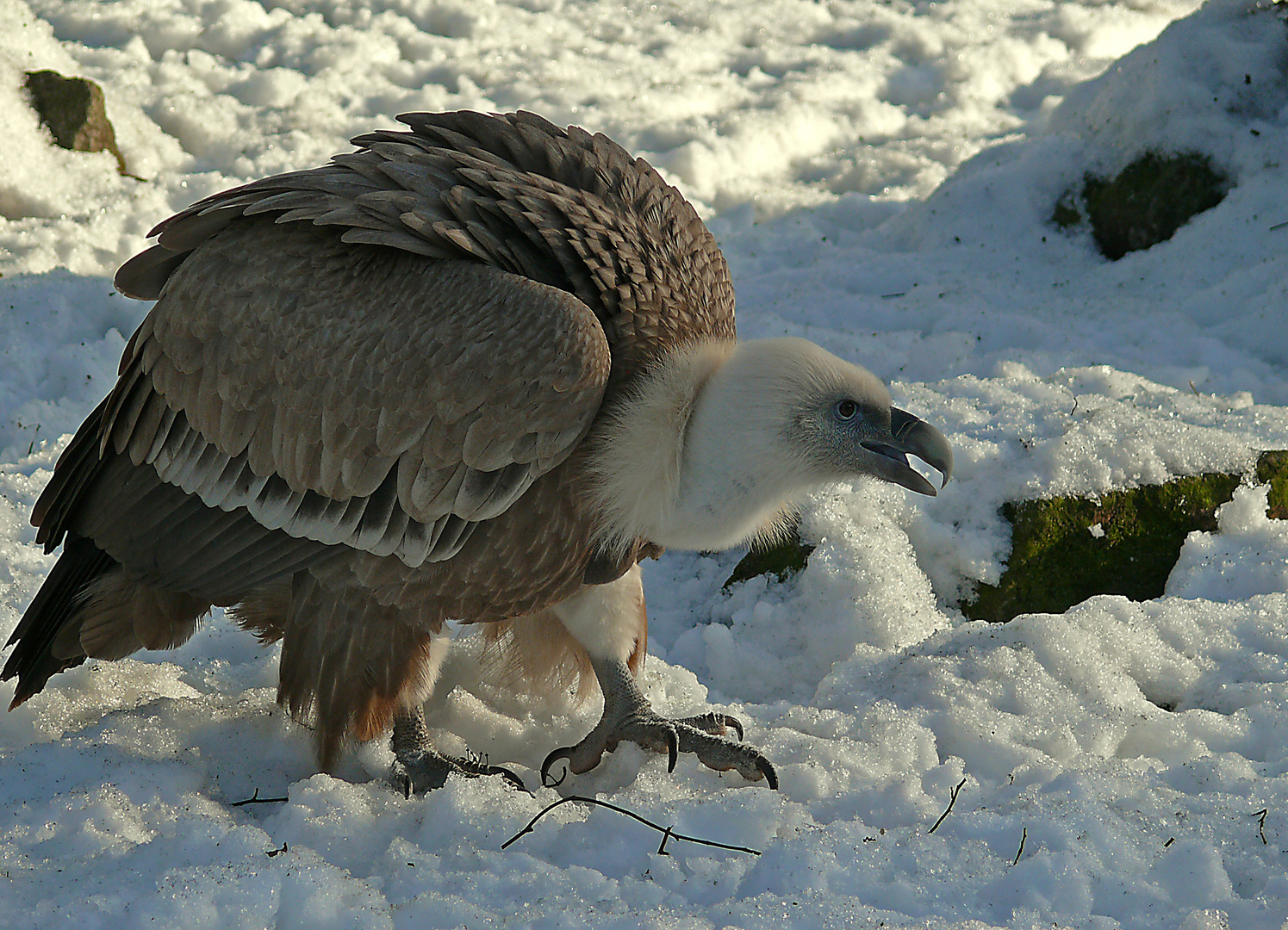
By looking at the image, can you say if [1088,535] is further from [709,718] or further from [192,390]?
[192,390]

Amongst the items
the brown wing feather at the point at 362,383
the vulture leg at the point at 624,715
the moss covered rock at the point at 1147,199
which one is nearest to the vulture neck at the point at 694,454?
the brown wing feather at the point at 362,383

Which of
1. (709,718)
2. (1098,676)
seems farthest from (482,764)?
(1098,676)

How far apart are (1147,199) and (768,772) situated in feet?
16.8

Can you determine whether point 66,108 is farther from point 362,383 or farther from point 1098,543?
point 1098,543

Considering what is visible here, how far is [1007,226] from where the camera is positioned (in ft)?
23.7

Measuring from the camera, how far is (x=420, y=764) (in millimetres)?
3391

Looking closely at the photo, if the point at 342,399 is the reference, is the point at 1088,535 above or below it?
below

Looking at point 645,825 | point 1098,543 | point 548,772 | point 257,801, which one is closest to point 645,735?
point 548,772

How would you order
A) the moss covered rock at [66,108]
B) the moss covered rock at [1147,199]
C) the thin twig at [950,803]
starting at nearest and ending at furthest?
1. the thin twig at [950,803]
2. the moss covered rock at [1147,199]
3. the moss covered rock at [66,108]

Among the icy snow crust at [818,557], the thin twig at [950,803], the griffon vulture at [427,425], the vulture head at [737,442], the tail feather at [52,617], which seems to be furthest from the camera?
the tail feather at [52,617]

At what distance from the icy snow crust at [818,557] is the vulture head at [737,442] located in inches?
30.2

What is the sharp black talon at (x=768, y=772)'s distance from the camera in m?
3.17

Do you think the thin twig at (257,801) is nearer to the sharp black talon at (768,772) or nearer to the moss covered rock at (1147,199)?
the sharp black talon at (768,772)

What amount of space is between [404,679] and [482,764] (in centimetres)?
38
